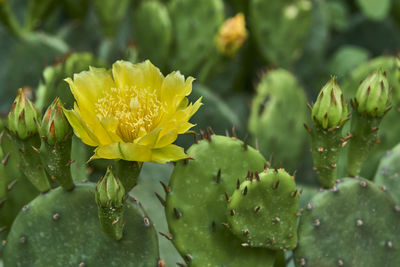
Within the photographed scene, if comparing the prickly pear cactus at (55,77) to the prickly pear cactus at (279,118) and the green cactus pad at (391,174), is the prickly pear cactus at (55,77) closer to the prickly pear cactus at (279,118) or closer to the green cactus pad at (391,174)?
the prickly pear cactus at (279,118)

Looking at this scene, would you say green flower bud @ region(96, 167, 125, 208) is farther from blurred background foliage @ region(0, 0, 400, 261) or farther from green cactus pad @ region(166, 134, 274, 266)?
blurred background foliage @ region(0, 0, 400, 261)

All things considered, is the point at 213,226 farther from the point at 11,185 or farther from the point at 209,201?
the point at 11,185

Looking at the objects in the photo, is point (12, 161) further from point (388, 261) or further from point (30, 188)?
point (388, 261)

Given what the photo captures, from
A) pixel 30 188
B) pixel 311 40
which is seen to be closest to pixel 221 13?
pixel 311 40

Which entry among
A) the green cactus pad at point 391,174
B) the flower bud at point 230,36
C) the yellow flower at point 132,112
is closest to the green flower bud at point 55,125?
the yellow flower at point 132,112

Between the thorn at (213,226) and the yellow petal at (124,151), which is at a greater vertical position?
the yellow petal at (124,151)

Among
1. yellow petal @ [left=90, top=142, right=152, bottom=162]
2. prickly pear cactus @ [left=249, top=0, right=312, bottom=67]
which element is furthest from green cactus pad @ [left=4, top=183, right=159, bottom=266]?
prickly pear cactus @ [left=249, top=0, right=312, bottom=67]
